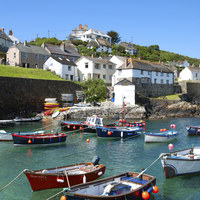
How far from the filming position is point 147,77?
57.5 m

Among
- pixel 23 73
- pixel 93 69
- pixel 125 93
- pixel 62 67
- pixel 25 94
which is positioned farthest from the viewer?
pixel 93 69

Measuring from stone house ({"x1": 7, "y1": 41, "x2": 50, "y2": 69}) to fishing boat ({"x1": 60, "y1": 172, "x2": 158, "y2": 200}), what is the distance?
48.8 metres

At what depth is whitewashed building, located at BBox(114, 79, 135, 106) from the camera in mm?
50188

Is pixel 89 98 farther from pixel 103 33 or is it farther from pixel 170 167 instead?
pixel 103 33

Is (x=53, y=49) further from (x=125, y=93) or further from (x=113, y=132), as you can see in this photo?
(x=113, y=132)

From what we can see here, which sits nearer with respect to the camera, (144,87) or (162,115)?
(162,115)

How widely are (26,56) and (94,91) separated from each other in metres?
18.9

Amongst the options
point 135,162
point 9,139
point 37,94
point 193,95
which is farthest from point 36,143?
point 193,95

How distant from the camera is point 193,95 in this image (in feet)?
218

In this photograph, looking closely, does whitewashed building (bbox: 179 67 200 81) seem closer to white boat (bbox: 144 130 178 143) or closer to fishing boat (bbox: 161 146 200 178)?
white boat (bbox: 144 130 178 143)

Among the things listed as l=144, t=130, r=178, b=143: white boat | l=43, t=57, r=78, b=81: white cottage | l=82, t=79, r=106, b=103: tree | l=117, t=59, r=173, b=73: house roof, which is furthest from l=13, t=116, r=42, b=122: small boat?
l=117, t=59, r=173, b=73: house roof

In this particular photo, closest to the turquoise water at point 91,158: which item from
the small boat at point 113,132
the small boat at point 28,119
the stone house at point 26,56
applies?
the small boat at point 113,132

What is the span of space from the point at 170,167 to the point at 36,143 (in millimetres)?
13922

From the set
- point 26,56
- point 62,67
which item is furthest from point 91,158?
point 26,56
